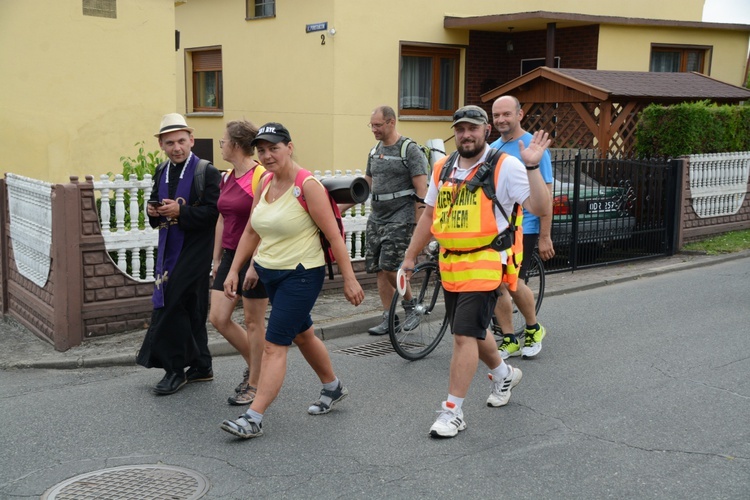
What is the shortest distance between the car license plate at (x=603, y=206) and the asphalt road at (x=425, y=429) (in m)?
3.96

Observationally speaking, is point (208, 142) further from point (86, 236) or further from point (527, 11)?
point (86, 236)

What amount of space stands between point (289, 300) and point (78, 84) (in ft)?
25.6

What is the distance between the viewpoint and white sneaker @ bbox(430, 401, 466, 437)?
5371 millimetres

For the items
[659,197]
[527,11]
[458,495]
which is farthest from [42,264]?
[527,11]

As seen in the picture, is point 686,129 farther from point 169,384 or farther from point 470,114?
point 169,384

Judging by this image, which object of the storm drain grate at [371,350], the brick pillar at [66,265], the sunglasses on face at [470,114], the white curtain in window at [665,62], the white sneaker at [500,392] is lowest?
the storm drain grate at [371,350]

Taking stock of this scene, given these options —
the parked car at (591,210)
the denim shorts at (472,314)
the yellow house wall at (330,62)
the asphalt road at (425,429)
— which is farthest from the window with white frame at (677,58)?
the denim shorts at (472,314)

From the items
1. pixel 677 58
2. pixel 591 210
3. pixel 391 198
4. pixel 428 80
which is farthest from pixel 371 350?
pixel 677 58

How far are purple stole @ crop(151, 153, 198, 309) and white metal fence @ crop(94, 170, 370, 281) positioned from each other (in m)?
1.66

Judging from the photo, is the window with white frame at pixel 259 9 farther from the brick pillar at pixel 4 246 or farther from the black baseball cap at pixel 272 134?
the black baseball cap at pixel 272 134

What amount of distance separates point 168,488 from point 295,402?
160 centimetres

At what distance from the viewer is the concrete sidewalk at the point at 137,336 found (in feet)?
23.8

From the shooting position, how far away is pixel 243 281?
19.4 feet

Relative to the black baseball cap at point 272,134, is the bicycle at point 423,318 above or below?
below
